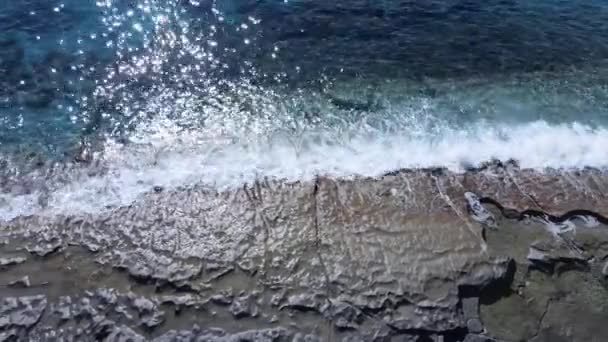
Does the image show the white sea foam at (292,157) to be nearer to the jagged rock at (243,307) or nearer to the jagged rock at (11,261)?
the jagged rock at (11,261)

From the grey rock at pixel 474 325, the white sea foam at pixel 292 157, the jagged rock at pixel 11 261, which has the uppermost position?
the white sea foam at pixel 292 157

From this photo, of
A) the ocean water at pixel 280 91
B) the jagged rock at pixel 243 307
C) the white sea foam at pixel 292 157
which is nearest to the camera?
the jagged rock at pixel 243 307

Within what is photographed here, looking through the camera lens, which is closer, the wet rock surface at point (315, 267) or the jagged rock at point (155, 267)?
the wet rock surface at point (315, 267)

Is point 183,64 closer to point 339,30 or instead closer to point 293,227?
Result: point 339,30

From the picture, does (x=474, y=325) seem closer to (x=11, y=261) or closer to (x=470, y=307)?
(x=470, y=307)

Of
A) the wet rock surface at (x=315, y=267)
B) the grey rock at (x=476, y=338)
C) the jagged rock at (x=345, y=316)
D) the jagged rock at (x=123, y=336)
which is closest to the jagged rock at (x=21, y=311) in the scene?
the wet rock surface at (x=315, y=267)

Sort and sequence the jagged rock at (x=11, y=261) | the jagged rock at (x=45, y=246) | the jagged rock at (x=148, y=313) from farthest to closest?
the jagged rock at (x=45, y=246) < the jagged rock at (x=11, y=261) < the jagged rock at (x=148, y=313)
